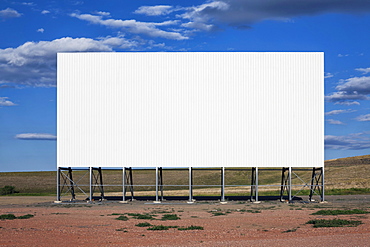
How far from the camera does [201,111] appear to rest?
46344mm

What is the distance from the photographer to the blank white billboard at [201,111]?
151 feet

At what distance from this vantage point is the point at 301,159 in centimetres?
4609

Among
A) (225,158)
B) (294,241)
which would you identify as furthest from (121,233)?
(225,158)

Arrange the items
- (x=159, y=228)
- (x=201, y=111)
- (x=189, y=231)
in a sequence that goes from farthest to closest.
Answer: (x=201, y=111) → (x=159, y=228) → (x=189, y=231)

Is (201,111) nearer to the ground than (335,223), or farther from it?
farther from it

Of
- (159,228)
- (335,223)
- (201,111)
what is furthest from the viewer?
(201,111)

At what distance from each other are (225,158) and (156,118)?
760 centimetres

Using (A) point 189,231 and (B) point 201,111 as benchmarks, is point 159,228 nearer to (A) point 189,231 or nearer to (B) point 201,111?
(A) point 189,231

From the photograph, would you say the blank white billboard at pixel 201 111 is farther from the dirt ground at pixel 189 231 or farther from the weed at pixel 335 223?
the weed at pixel 335 223

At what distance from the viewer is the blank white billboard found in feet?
151

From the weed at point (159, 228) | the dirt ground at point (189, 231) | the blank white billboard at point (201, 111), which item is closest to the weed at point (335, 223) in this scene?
the dirt ground at point (189, 231)

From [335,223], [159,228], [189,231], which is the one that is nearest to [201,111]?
[159,228]

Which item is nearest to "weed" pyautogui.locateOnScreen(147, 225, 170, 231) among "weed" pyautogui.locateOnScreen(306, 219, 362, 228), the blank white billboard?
"weed" pyautogui.locateOnScreen(306, 219, 362, 228)

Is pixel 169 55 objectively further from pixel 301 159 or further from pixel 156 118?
pixel 301 159
